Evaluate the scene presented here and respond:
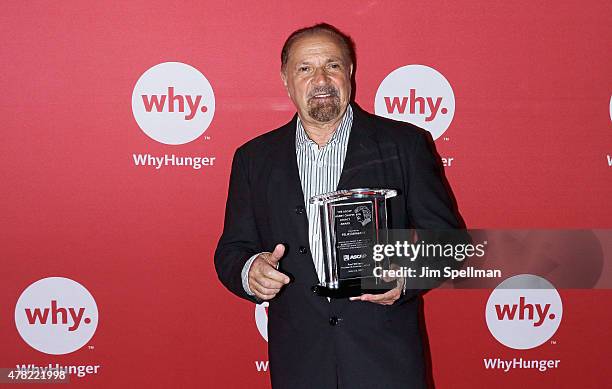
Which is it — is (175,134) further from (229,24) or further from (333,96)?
(333,96)

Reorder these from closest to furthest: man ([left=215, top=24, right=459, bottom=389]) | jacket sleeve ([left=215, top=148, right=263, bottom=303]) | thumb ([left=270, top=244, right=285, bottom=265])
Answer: thumb ([left=270, top=244, right=285, bottom=265]) < man ([left=215, top=24, right=459, bottom=389]) < jacket sleeve ([left=215, top=148, right=263, bottom=303])

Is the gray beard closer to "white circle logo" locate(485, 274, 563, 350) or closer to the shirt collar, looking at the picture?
the shirt collar

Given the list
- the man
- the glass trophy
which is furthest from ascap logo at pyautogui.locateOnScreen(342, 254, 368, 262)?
the man

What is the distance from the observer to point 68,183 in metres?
2.67

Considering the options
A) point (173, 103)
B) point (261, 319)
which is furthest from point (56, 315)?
point (173, 103)

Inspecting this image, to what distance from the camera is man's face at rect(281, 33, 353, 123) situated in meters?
2.03

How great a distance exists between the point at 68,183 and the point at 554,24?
2.04m

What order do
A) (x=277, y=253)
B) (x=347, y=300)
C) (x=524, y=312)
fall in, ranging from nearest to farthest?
1. (x=277, y=253)
2. (x=347, y=300)
3. (x=524, y=312)

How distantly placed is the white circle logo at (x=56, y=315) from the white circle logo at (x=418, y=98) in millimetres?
1420

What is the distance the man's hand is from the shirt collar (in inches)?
15.7

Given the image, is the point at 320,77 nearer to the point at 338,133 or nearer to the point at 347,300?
the point at 338,133

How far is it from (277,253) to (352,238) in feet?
0.70

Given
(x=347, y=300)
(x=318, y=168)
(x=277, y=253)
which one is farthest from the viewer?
(x=318, y=168)

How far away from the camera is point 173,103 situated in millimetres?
2674
